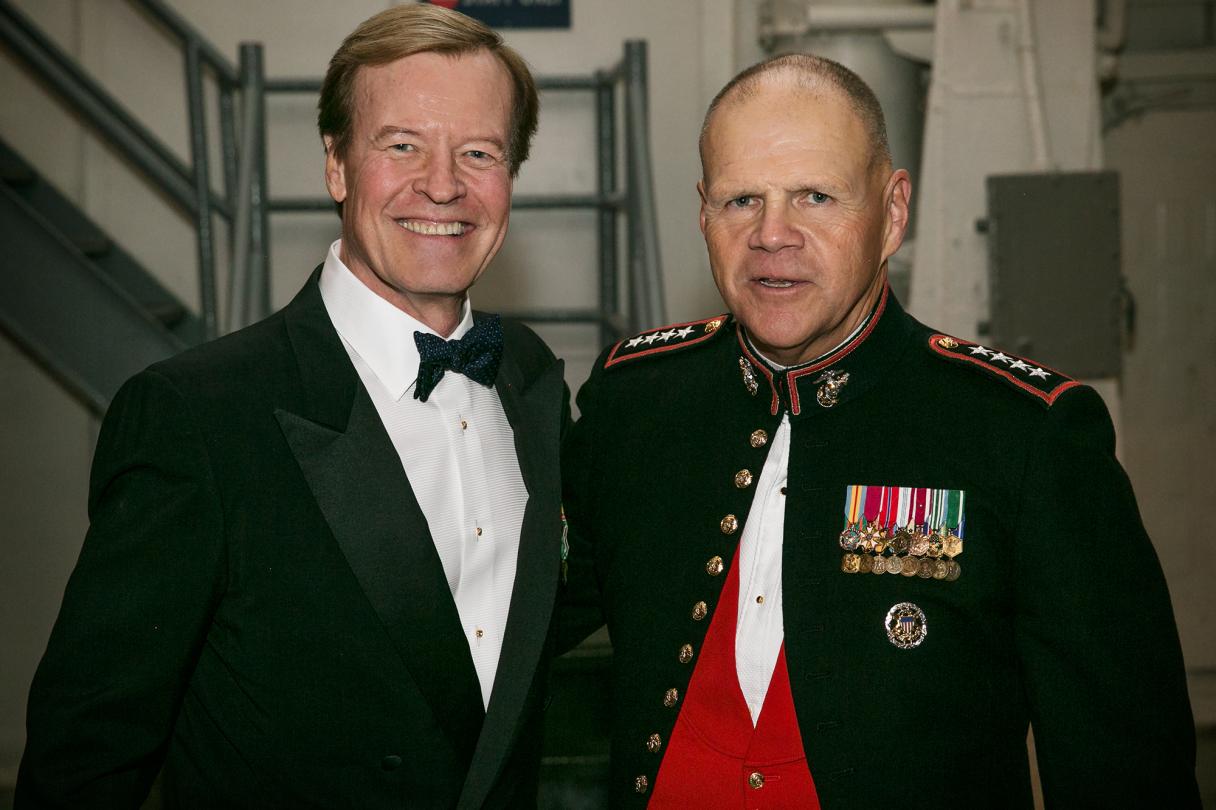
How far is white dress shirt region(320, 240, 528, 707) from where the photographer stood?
156 cm

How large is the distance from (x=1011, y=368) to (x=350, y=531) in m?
0.88

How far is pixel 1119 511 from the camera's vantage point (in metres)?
1.43

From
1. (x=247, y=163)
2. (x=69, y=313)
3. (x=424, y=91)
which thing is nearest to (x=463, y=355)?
(x=424, y=91)

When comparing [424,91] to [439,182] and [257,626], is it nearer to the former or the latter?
[439,182]

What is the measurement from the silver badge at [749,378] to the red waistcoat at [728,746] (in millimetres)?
266

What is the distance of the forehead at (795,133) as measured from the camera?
149cm

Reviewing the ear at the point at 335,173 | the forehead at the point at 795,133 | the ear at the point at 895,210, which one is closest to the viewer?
the forehead at the point at 795,133

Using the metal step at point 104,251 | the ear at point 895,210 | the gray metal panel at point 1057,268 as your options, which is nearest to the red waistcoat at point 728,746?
the ear at point 895,210

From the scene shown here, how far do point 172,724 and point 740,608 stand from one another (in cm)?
73

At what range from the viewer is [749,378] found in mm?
1664

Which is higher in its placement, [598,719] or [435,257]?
[435,257]

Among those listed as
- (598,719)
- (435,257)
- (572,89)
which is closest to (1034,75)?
(572,89)

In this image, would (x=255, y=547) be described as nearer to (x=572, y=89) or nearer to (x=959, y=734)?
(x=959, y=734)

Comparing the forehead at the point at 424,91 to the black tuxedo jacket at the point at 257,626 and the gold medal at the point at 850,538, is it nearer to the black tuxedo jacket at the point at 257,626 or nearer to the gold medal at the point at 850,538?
the black tuxedo jacket at the point at 257,626
